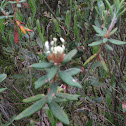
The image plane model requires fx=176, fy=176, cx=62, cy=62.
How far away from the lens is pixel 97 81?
143cm

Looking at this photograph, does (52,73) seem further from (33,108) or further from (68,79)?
(33,108)

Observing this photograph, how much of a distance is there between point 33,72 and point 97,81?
681 mm

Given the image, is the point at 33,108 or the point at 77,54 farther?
the point at 77,54

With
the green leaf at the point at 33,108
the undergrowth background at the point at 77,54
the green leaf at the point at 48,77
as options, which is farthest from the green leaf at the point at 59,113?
the undergrowth background at the point at 77,54

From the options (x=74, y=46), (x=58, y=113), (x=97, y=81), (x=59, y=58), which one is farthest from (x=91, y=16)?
(x=58, y=113)

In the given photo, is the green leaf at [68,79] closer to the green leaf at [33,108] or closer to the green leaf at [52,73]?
the green leaf at [52,73]

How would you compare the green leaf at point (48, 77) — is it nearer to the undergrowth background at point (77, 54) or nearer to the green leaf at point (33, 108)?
the green leaf at point (33, 108)

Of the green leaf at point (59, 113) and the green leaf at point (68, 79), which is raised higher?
the green leaf at point (68, 79)

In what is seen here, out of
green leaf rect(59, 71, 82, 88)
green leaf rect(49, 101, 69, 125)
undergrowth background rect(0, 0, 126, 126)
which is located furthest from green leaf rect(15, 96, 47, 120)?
undergrowth background rect(0, 0, 126, 126)

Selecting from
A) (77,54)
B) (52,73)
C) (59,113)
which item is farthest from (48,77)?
(77,54)

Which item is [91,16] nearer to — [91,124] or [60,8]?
[60,8]

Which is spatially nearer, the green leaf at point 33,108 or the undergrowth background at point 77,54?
the green leaf at point 33,108

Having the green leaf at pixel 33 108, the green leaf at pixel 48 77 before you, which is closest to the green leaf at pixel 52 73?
the green leaf at pixel 48 77

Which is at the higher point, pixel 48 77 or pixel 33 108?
pixel 48 77
